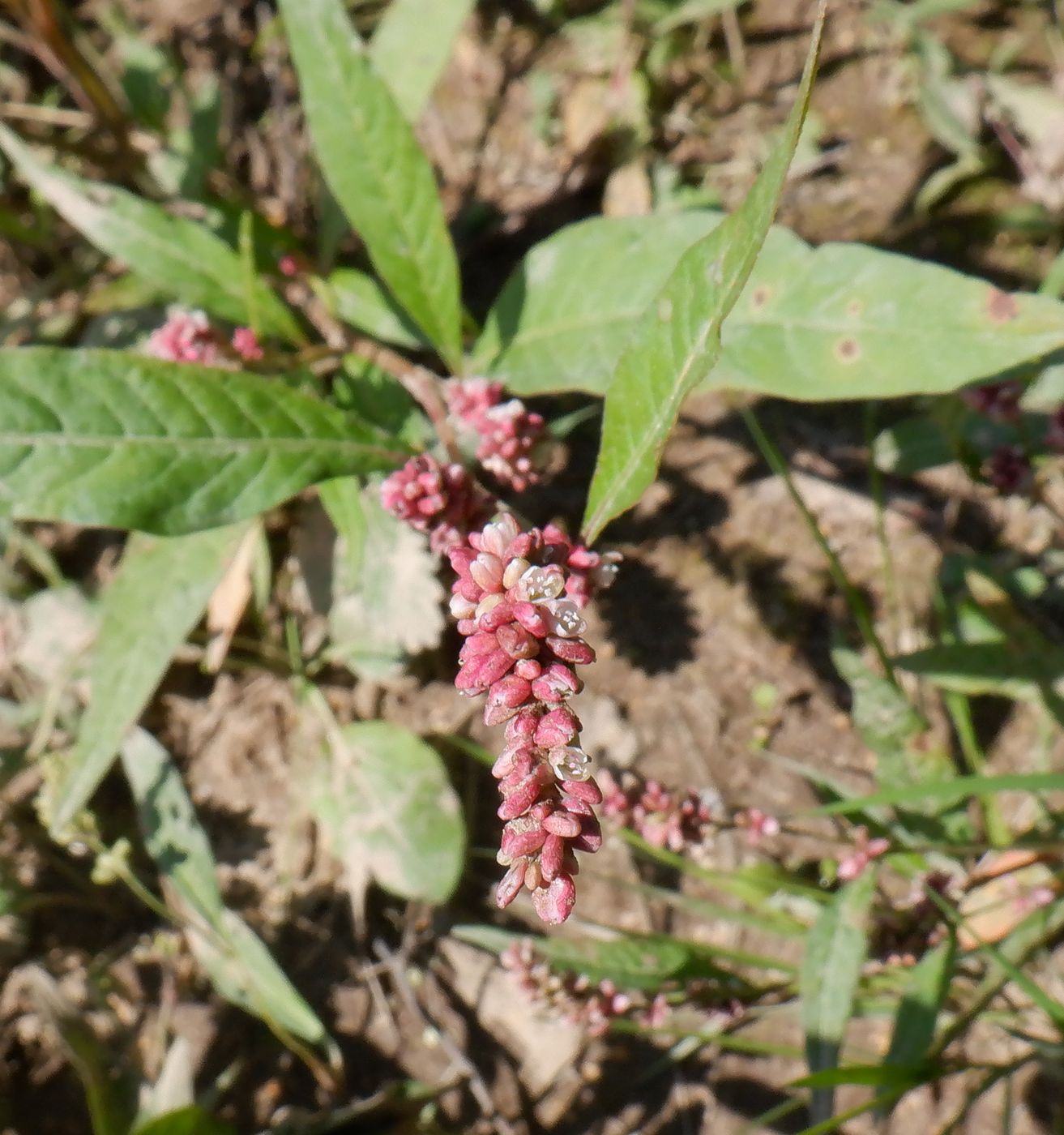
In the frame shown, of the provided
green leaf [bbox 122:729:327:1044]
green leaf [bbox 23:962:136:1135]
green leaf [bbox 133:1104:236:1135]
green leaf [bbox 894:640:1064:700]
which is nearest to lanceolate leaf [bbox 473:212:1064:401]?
green leaf [bbox 894:640:1064:700]

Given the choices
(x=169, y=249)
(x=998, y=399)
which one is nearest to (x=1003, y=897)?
(x=998, y=399)

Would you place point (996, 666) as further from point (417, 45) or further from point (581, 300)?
point (417, 45)

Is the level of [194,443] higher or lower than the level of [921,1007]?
higher

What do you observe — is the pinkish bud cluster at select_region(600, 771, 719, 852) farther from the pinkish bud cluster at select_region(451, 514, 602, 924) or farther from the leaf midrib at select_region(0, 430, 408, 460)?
the pinkish bud cluster at select_region(451, 514, 602, 924)

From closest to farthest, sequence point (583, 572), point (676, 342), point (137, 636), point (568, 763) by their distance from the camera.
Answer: point (568, 763) < point (676, 342) < point (583, 572) < point (137, 636)

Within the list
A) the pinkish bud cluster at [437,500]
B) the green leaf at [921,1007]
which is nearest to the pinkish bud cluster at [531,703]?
the pinkish bud cluster at [437,500]

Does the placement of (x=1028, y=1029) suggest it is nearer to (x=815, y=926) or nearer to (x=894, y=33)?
(x=815, y=926)

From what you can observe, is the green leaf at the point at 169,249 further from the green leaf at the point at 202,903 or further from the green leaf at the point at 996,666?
the green leaf at the point at 996,666
